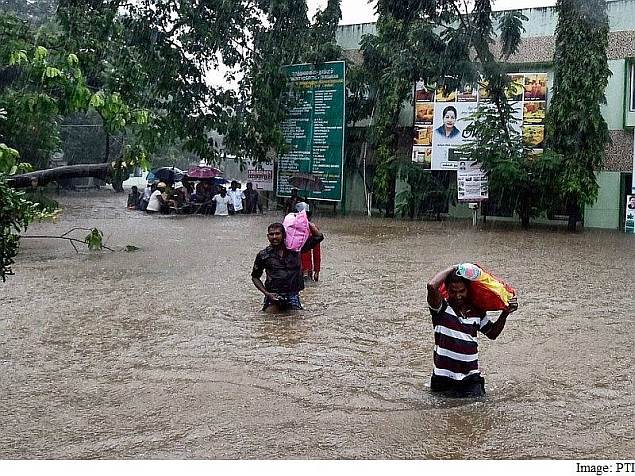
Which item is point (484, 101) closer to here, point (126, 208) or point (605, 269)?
point (605, 269)

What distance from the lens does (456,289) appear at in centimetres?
574

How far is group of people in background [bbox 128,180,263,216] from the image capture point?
27344 mm

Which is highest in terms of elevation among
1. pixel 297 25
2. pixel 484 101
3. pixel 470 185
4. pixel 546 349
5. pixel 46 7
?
pixel 46 7

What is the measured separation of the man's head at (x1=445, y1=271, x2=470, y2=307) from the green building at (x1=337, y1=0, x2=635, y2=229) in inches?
745

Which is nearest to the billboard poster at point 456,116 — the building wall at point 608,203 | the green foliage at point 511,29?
the green foliage at point 511,29

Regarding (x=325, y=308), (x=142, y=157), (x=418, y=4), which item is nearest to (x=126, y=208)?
(x=418, y=4)

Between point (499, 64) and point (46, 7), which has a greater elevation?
point (46, 7)

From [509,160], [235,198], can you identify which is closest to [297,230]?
[509,160]

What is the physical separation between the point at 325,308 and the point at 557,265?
19.2 ft

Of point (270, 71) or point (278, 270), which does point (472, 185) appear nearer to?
point (270, 71)

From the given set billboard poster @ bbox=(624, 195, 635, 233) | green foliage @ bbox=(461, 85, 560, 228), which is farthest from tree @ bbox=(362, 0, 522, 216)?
billboard poster @ bbox=(624, 195, 635, 233)

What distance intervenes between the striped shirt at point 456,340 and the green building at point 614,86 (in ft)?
61.7

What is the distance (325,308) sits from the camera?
32.1 ft

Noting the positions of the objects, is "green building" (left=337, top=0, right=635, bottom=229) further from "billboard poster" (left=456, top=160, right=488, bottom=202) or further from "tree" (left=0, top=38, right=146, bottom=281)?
"tree" (left=0, top=38, right=146, bottom=281)
